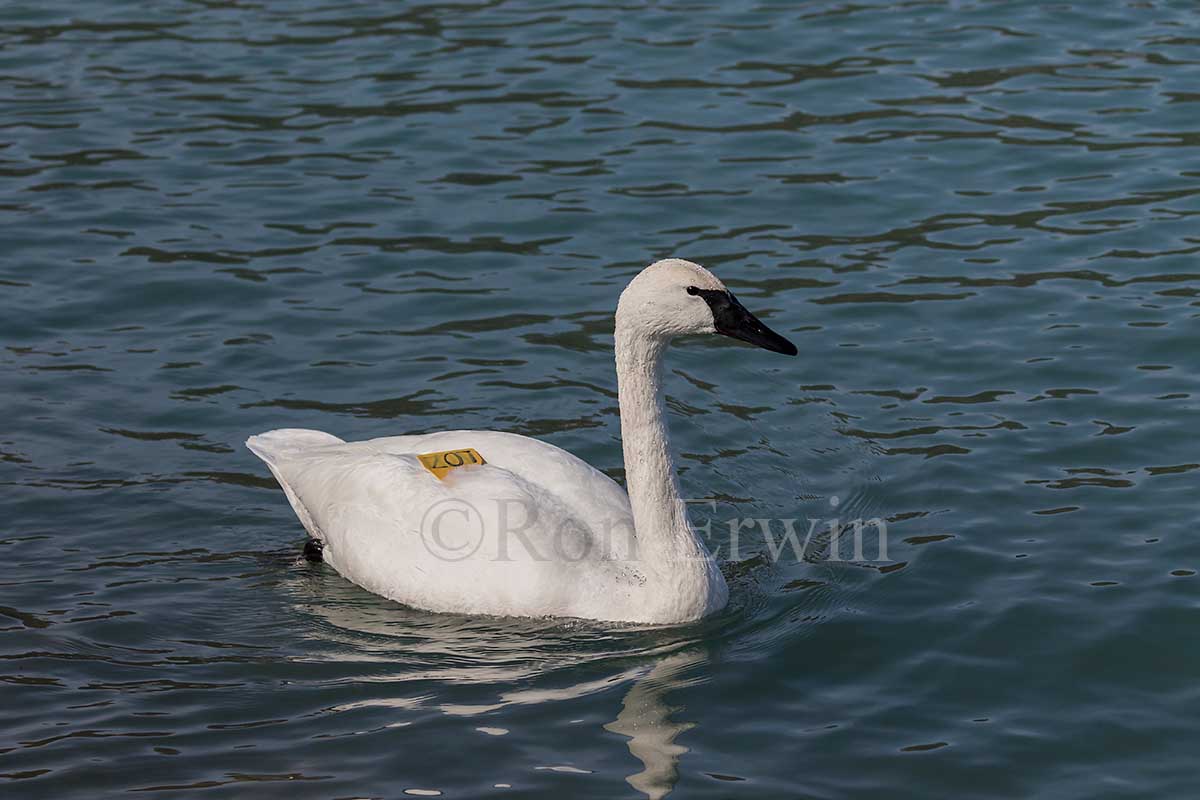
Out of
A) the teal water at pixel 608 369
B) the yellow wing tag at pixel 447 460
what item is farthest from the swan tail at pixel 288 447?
the yellow wing tag at pixel 447 460

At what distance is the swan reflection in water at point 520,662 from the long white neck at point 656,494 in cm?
23

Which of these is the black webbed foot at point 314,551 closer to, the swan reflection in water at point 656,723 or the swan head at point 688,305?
the swan reflection in water at point 656,723

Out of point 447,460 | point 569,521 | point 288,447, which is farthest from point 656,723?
point 288,447

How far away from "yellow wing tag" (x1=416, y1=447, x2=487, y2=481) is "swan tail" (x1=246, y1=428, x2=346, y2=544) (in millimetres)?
815

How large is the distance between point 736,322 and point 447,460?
173 cm

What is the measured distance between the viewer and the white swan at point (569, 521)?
8266 millimetres

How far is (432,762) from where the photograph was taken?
23.9 ft

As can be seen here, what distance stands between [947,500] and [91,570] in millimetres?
4587

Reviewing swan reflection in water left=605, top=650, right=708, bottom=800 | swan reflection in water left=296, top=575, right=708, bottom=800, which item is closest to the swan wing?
swan reflection in water left=296, top=575, right=708, bottom=800

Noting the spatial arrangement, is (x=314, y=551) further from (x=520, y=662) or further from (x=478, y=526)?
(x=520, y=662)

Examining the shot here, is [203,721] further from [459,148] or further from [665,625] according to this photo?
[459,148]

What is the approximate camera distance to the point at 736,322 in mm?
8211
